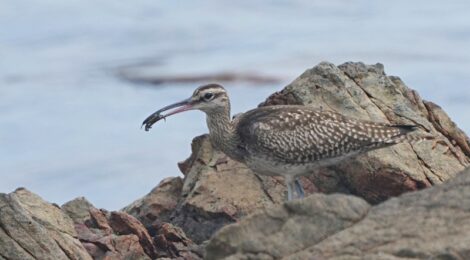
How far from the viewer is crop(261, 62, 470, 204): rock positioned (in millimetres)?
24547

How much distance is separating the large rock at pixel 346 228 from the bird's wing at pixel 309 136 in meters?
7.09

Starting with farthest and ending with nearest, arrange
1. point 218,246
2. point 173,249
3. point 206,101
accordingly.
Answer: point 206,101
point 173,249
point 218,246

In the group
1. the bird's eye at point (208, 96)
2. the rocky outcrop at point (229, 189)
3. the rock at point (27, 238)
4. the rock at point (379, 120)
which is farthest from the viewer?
the bird's eye at point (208, 96)

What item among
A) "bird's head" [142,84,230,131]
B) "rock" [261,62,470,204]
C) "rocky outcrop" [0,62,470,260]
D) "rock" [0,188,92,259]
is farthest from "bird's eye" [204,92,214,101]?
"rock" [0,188,92,259]

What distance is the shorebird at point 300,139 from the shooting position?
950 inches

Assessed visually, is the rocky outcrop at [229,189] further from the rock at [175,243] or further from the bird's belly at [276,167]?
the bird's belly at [276,167]

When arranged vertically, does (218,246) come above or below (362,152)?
below

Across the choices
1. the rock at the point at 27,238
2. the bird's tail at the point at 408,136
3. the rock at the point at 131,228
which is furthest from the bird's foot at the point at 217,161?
the rock at the point at 27,238

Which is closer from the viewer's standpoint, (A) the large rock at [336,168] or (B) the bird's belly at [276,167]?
(B) the bird's belly at [276,167]

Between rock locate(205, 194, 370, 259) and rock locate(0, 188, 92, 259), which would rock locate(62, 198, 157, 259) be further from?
rock locate(205, 194, 370, 259)

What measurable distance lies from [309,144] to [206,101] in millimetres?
1696

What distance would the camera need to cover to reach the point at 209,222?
24.7m

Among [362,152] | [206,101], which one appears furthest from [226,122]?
[362,152]

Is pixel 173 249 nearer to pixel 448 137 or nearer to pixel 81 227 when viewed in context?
pixel 81 227
